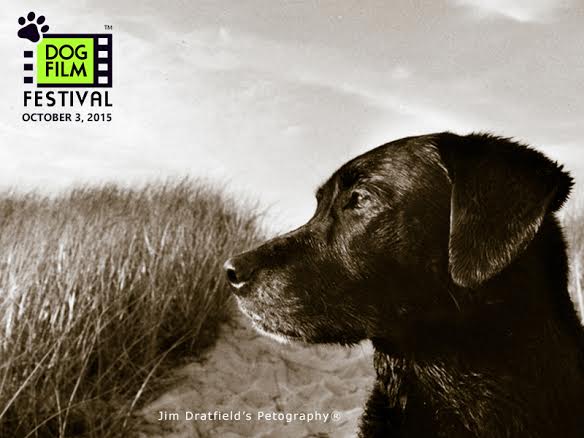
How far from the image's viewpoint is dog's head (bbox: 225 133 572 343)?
5.73ft

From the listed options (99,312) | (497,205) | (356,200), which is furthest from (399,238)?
(99,312)

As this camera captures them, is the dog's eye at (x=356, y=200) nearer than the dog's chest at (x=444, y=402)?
No

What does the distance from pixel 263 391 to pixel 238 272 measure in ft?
7.04

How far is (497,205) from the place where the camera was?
5.78ft

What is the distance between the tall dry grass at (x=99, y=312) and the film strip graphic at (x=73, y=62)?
973mm

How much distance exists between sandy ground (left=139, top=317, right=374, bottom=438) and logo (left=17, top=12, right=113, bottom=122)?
164 centimetres

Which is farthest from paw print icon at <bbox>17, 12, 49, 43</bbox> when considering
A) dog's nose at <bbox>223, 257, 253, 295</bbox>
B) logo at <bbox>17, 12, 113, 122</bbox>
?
dog's nose at <bbox>223, 257, 253, 295</bbox>

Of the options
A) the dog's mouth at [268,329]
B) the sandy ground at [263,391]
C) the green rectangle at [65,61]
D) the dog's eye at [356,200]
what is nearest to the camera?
the dog's eye at [356,200]

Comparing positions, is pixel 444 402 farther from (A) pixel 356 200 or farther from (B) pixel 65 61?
(B) pixel 65 61

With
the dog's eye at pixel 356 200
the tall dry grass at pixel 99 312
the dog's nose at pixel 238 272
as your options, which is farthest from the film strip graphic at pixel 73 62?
the dog's eye at pixel 356 200

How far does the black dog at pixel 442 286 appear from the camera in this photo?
1.78 m

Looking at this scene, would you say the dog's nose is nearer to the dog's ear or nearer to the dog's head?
the dog's head

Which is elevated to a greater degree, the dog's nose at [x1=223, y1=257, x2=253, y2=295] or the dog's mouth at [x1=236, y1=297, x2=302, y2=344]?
the dog's nose at [x1=223, y1=257, x2=253, y2=295]

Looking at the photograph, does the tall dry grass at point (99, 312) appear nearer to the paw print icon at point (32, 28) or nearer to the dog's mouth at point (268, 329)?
the dog's mouth at point (268, 329)
